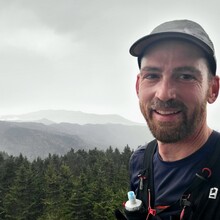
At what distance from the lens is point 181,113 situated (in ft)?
10.9

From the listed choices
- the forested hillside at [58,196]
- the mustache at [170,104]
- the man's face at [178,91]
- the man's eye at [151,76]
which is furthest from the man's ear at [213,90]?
the forested hillside at [58,196]

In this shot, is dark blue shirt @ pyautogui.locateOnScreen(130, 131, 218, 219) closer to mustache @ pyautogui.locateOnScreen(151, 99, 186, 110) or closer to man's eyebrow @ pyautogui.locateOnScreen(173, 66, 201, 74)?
mustache @ pyautogui.locateOnScreen(151, 99, 186, 110)

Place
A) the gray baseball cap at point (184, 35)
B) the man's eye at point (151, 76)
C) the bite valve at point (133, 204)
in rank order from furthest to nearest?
1. the bite valve at point (133, 204)
2. the man's eye at point (151, 76)
3. the gray baseball cap at point (184, 35)

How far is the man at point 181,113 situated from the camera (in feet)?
10.4

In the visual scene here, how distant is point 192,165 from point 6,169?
242ft

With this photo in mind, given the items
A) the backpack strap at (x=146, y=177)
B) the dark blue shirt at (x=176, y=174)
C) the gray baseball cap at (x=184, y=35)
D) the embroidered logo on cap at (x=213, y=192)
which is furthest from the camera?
the backpack strap at (x=146, y=177)

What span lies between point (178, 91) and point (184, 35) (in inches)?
21.5

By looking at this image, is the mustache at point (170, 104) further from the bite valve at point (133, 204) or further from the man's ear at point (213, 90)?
the bite valve at point (133, 204)

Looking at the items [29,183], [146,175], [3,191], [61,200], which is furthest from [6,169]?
[146,175]

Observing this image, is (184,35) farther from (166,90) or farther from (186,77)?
(166,90)

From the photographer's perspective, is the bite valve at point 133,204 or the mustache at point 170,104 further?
the bite valve at point 133,204

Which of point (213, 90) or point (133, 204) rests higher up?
point (213, 90)

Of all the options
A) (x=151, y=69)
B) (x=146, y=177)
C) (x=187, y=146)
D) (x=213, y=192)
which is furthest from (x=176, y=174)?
(x=151, y=69)

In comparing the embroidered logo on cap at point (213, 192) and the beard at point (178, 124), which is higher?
the beard at point (178, 124)
